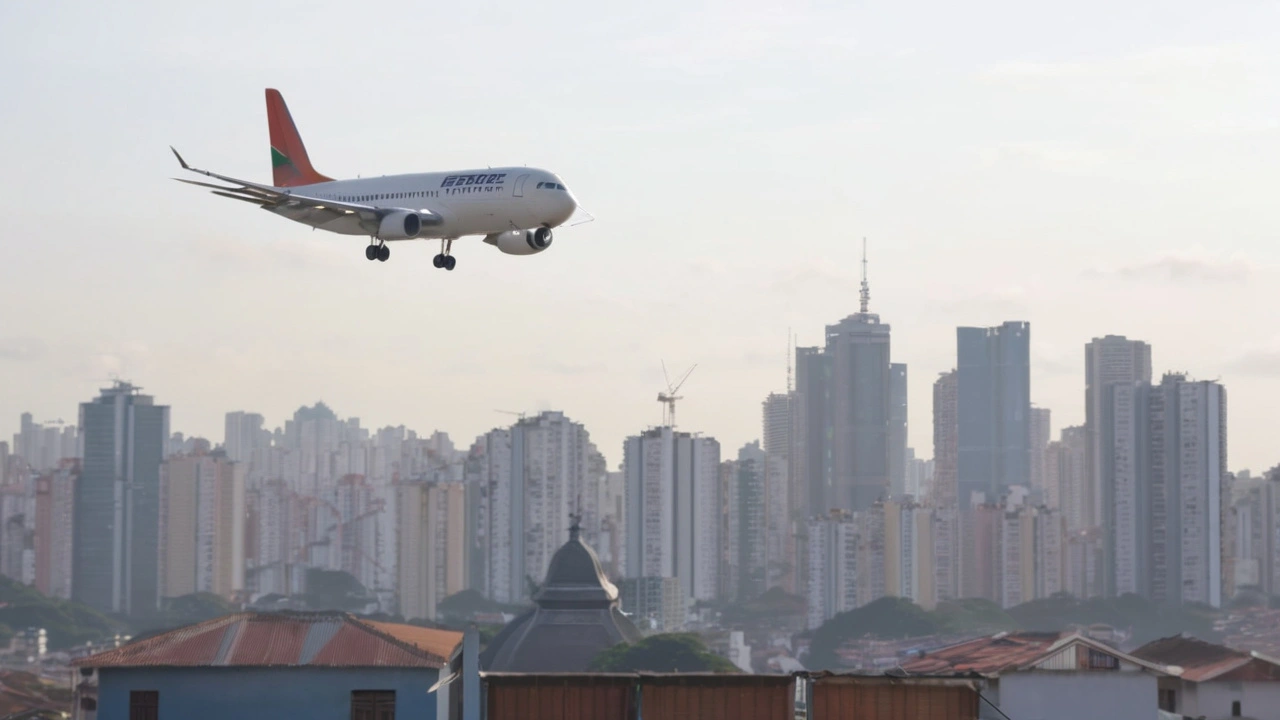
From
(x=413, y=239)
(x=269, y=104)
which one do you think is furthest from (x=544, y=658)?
(x=413, y=239)

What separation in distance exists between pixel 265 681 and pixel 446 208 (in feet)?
60.2

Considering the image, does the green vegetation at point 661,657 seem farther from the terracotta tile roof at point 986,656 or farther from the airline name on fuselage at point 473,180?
the airline name on fuselage at point 473,180

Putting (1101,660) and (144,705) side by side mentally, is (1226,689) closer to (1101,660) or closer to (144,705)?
(1101,660)

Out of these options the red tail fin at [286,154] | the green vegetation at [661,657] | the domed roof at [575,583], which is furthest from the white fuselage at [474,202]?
the domed roof at [575,583]

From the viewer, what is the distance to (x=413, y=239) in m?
53.5

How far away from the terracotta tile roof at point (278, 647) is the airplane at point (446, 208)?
14.7m

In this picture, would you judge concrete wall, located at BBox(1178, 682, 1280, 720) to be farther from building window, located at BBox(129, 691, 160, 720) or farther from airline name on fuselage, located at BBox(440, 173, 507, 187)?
building window, located at BBox(129, 691, 160, 720)

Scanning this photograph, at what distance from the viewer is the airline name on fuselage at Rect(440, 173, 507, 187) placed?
174 feet

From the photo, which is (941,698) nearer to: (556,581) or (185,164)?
(185,164)

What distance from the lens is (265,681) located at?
125 feet

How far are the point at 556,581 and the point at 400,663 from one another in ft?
227

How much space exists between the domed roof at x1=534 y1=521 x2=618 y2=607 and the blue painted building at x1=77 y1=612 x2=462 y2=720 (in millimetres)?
67667

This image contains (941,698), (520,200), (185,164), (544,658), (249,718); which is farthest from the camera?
(544,658)

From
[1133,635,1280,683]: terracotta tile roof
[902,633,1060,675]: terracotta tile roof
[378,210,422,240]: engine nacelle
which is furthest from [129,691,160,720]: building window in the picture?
[1133,635,1280,683]: terracotta tile roof
